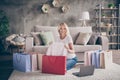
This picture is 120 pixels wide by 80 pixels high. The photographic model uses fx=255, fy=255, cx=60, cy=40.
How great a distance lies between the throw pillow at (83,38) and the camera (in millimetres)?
5645

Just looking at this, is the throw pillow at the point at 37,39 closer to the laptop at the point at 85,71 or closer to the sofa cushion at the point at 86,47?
the sofa cushion at the point at 86,47

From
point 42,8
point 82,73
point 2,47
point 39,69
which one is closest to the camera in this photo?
point 82,73

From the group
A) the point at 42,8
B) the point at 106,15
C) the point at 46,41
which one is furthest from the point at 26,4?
the point at 46,41

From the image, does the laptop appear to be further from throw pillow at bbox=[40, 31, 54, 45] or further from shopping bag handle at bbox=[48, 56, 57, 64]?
throw pillow at bbox=[40, 31, 54, 45]

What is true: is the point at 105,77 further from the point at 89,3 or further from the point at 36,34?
the point at 89,3

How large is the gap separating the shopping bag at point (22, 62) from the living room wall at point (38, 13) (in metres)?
4.39

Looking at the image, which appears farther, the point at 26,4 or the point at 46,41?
the point at 26,4

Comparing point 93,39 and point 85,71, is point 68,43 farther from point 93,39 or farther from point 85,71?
point 93,39

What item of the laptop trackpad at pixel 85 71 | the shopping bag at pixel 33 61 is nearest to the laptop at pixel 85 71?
the laptop trackpad at pixel 85 71

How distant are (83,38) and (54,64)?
6.29 feet

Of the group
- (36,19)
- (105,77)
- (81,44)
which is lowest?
(105,77)

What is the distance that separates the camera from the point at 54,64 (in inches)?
153

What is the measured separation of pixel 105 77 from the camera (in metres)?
3.81

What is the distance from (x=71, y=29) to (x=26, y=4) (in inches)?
126
